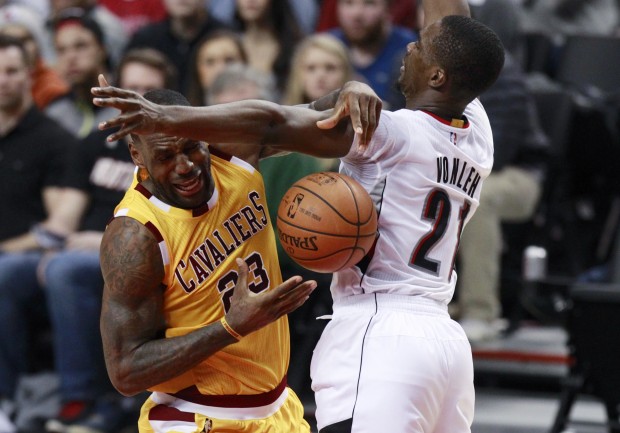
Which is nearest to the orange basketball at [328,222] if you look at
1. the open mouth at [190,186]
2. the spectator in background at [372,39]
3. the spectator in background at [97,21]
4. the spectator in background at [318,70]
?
the open mouth at [190,186]

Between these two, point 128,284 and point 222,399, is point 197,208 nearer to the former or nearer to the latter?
point 128,284

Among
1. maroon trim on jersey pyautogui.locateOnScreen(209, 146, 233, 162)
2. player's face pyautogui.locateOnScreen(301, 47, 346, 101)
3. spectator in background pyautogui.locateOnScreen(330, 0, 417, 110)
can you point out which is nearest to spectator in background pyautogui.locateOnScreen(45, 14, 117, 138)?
player's face pyautogui.locateOnScreen(301, 47, 346, 101)

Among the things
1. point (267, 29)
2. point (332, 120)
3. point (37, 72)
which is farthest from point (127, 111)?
point (37, 72)

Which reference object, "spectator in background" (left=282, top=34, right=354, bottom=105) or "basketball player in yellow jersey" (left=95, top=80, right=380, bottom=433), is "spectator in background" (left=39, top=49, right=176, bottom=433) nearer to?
"spectator in background" (left=282, top=34, right=354, bottom=105)

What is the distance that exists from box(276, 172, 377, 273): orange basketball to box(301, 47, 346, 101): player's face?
3.30 m

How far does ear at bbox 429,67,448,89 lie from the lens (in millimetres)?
3979

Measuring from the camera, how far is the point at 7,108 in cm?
773

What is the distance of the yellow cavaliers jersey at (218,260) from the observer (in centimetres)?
402

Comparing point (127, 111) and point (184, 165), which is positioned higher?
point (127, 111)

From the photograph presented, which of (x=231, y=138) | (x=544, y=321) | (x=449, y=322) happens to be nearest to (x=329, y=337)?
(x=449, y=322)

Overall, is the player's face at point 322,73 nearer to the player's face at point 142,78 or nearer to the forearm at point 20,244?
the player's face at point 142,78

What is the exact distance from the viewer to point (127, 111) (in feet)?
10.8

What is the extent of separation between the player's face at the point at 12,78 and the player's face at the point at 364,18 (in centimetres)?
216

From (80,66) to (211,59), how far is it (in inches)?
40.6
